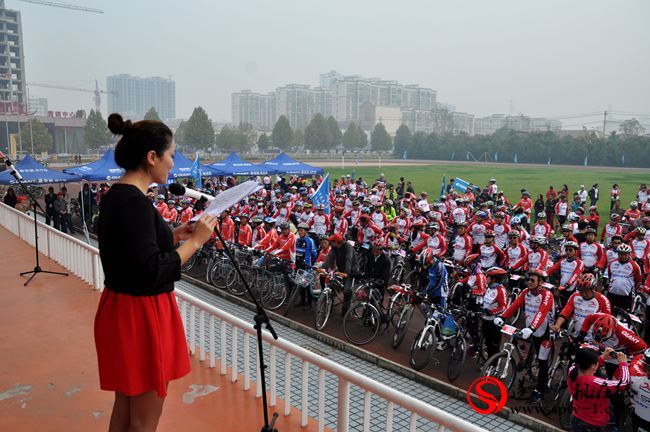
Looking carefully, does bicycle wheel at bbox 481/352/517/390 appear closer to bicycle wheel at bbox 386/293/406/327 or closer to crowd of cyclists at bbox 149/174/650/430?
crowd of cyclists at bbox 149/174/650/430

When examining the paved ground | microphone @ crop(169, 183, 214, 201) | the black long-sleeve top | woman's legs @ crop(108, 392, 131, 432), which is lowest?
the paved ground

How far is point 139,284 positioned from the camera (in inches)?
75.2

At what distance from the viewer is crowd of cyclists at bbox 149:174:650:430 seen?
226 inches

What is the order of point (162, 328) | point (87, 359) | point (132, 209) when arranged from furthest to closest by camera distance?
point (87, 359) → point (162, 328) → point (132, 209)

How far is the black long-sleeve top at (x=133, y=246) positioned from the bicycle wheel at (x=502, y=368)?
5.69 metres

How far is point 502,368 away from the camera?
664 centimetres

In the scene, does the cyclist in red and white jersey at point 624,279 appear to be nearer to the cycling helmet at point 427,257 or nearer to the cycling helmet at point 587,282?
the cycling helmet at point 587,282

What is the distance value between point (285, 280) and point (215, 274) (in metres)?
2.34

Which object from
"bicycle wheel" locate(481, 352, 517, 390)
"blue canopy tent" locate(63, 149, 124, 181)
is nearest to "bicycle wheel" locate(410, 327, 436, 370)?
"bicycle wheel" locate(481, 352, 517, 390)

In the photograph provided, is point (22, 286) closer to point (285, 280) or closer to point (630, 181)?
point (285, 280)

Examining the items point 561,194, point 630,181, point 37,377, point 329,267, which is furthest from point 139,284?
point 630,181

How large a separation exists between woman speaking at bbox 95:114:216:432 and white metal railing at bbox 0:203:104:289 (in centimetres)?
500

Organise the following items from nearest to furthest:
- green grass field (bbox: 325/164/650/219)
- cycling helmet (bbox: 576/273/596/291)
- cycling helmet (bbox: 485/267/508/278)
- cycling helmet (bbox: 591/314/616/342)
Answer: cycling helmet (bbox: 591/314/616/342)
cycling helmet (bbox: 576/273/596/291)
cycling helmet (bbox: 485/267/508/278)
green grass field (bbox: 325/164/650/219)

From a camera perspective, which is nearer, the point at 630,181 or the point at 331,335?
the point at 331,335
